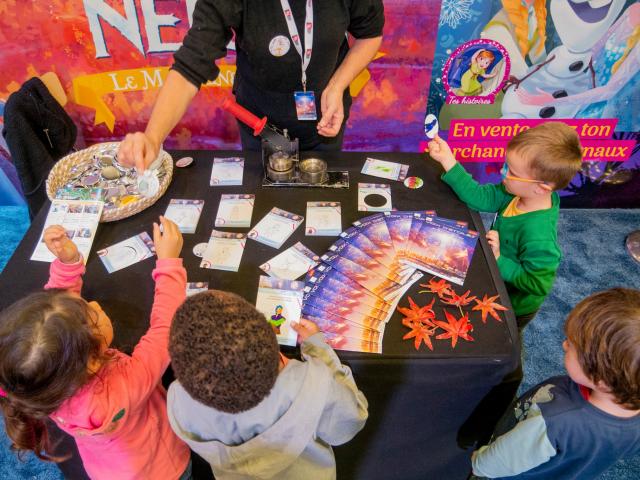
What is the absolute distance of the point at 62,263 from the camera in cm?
142

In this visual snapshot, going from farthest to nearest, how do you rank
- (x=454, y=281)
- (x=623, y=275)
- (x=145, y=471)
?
1. (x=623, y=275)
2. (x=454, y=281)
3. (x=145, y=471)

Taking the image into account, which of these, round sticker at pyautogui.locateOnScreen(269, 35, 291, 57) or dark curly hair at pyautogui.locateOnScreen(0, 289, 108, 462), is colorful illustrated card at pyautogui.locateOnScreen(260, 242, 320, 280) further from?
round sticker at pyautogui.locateOnScreen(269, 35, 291, 57)

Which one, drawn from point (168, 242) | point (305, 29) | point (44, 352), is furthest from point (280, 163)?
point (44, 352)

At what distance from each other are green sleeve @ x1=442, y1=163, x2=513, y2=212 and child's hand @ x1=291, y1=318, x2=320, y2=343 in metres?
0.80

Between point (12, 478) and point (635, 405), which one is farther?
point (12, 478)

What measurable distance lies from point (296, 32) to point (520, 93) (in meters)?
1.66

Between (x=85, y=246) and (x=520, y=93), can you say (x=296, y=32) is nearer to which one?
(x=85, y=246)

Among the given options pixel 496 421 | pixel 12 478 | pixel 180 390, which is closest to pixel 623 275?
pixel 496 421

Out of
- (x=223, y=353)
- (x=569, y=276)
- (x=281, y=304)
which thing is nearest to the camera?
(x=223, y=353)

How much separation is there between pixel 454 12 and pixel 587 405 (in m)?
2.08

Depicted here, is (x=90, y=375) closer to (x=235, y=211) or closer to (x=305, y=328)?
(x=305, y=328)

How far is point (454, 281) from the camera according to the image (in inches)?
57.5

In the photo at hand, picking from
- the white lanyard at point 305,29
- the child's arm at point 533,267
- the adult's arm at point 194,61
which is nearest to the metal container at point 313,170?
the white lanyard at point 305,29

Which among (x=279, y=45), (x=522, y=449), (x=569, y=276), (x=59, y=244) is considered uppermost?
(x=279, y=45)
